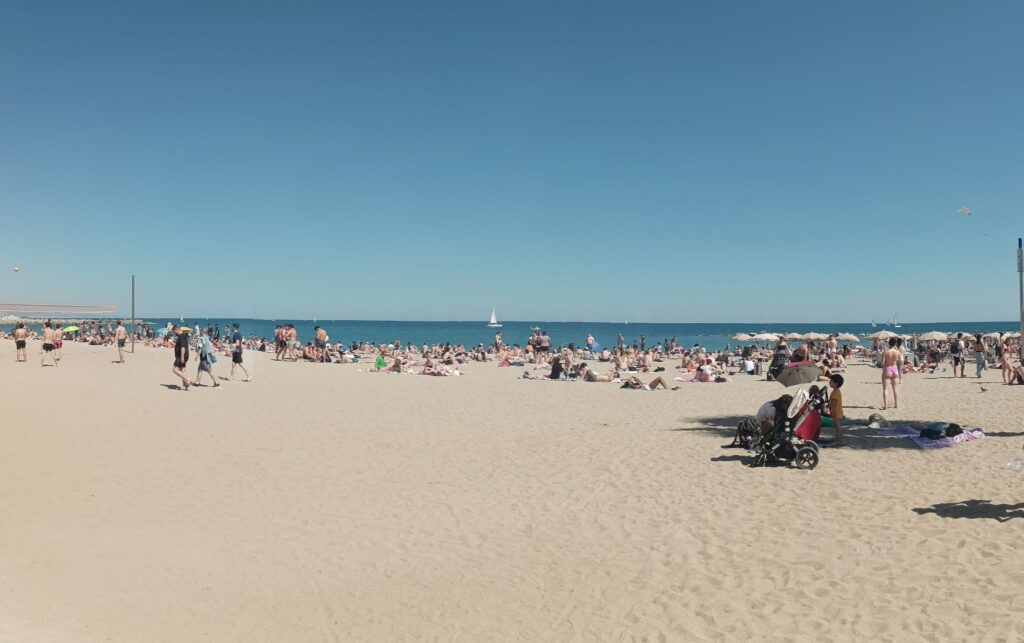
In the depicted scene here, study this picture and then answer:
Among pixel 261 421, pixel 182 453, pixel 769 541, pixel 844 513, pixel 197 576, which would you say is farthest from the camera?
pixel 261 421

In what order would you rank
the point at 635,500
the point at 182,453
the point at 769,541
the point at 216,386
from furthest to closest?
the point at 216,386 → the point at 182,453 → the point at 635,500 → the point at 769,541

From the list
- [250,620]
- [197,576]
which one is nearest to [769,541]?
[250,620]

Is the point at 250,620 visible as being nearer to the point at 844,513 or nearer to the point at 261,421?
the point at 844,513

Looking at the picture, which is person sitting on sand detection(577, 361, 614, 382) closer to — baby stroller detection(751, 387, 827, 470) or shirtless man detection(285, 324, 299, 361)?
baby stroller detection(751, 387, 827, 470)

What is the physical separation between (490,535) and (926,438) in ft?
25.4

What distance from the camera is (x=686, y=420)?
41.6 ft

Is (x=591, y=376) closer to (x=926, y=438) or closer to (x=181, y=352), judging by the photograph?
(x=926, y=438)


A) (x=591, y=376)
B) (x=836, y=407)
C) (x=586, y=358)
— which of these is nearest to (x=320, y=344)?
(x=591, y=376)

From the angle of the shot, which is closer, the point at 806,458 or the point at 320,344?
the point at 806,458

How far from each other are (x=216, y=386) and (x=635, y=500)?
45.9ft

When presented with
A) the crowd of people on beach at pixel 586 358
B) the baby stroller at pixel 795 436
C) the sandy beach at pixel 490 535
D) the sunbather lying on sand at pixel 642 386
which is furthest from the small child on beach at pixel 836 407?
the sunbather lying on sand at pixel 642 386

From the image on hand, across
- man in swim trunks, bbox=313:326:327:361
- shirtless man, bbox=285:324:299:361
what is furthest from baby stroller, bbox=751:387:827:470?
shirtless man, bbox=285:324:299:361

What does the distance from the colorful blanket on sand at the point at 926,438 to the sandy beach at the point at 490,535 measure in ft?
0.75

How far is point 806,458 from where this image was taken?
8375mm
